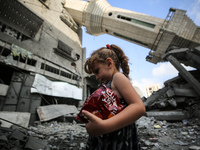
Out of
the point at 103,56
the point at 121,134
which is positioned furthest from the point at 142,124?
the point at 103,56

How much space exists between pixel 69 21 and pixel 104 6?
6.07m

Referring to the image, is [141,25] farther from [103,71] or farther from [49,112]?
[103,71]

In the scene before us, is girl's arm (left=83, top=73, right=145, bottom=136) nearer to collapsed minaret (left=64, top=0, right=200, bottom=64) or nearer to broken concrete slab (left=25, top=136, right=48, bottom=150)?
broken concrete slab (left=25, top=136, right=48, bottom=150)

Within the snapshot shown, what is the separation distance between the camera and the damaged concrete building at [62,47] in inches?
230

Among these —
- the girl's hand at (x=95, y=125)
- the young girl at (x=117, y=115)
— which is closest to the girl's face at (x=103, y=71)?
the young girl at (x=117, y=115)

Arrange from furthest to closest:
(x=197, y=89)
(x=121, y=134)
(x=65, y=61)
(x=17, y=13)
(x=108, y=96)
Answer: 1. (x=65, y=61)
2. (x=17, y=13)
3. (x=197, y=89)
4. (x=121, y=134)
5. (x=108, y=96)

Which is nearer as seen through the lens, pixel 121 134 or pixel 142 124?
pixel 121 134

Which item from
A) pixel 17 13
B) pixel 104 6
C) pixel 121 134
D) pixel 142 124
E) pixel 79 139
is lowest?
pixel 79 139

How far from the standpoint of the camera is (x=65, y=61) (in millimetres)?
11117

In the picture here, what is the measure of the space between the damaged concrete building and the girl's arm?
19.7 feet

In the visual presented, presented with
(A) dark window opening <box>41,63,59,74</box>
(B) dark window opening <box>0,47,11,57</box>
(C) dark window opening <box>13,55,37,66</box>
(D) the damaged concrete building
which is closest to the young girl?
(D) the damaged concrete building

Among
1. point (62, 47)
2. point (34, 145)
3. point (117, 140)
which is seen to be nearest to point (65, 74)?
point (62, 47)

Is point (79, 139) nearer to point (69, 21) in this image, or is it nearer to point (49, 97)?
point (49, 97)

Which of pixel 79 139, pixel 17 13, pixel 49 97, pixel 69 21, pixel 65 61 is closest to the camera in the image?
pixel 79 139
